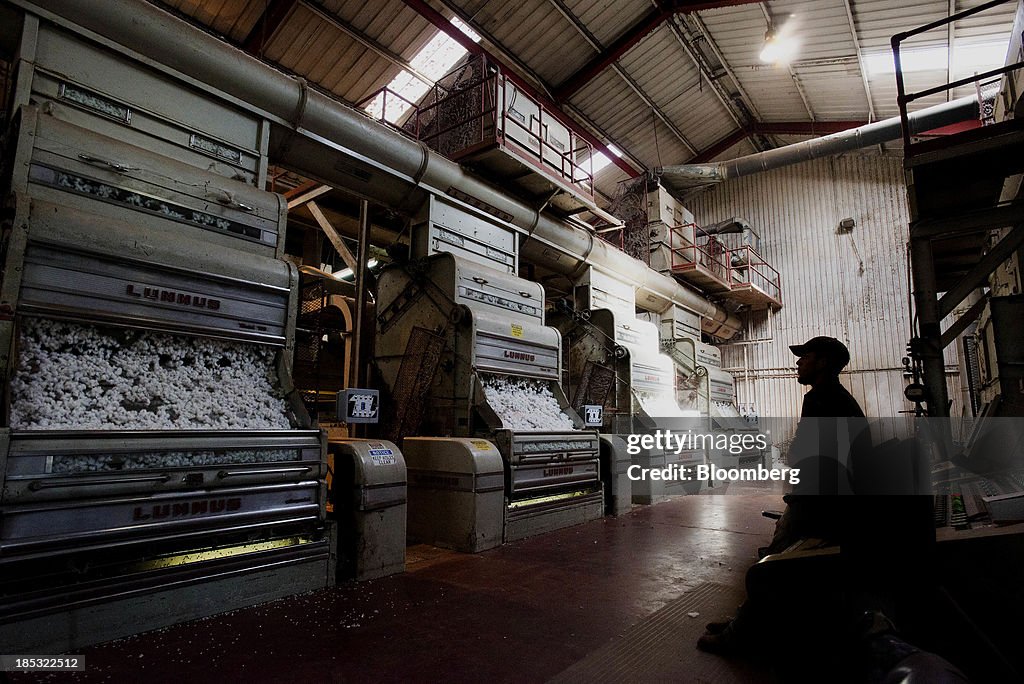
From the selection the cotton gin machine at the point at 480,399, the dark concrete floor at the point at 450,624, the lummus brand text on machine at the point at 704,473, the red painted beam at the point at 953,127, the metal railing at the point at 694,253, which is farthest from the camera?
the metal railing at the point at 694,253

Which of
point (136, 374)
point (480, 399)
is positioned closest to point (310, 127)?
point (136, 374)

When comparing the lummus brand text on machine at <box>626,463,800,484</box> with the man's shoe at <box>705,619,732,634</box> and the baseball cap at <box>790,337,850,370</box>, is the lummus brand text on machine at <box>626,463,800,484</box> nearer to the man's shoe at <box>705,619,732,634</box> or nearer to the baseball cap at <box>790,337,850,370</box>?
the baseball cap at <box>790,337,850,370</box>

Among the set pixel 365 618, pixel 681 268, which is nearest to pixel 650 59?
pixel 681 268

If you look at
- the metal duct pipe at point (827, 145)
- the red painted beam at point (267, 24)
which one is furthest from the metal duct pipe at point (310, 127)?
the metal duct pipe at point (827, 145)

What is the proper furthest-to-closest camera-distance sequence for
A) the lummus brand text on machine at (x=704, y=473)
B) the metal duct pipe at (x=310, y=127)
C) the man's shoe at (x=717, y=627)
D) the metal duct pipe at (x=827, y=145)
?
the metal duct pipe at (x=827, y=145) < the lummus brand text on machine at (x=704, y=473) < the metal duct pipe at (x=310, y=127) < the man's shoe at (x=717, y=627)

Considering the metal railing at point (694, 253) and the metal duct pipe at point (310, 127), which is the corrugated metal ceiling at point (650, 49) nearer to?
the metal railing at point (694, 253)

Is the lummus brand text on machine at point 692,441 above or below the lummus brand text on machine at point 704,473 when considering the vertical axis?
above

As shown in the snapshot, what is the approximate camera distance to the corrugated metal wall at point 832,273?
13.7 metres

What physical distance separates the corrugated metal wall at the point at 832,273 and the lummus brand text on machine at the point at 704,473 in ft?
10.2

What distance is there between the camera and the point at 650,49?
11.6 metres

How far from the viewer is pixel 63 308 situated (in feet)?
9.81

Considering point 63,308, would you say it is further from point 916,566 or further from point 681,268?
point 681,268

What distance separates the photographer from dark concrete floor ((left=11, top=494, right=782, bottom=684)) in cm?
236

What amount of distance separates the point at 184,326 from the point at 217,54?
2.39m
